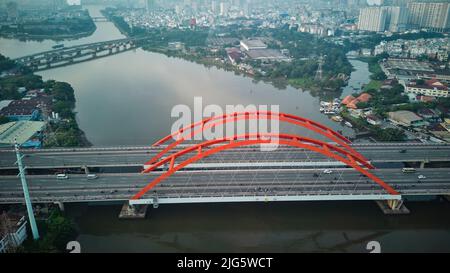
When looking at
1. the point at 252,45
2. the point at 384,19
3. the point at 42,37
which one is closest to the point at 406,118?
the point at 252,45

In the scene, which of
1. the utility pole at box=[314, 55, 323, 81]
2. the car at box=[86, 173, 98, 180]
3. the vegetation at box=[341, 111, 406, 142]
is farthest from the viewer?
the utility pole at box=[314, 55, 323, 81]

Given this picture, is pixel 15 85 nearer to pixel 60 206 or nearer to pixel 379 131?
pixel 60 206

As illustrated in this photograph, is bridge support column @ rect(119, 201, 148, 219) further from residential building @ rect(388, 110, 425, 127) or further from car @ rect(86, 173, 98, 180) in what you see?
residential building @ rect(388, 110, 425, 127)

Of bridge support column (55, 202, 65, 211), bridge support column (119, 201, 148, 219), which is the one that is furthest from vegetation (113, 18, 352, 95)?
bridge support column (55, 202, 65, 211)

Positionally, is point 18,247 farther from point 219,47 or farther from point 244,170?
point 219,47

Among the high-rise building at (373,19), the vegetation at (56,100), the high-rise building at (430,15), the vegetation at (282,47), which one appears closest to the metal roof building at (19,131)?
the vegetation at (56,100)

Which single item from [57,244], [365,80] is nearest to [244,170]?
[57,244]
